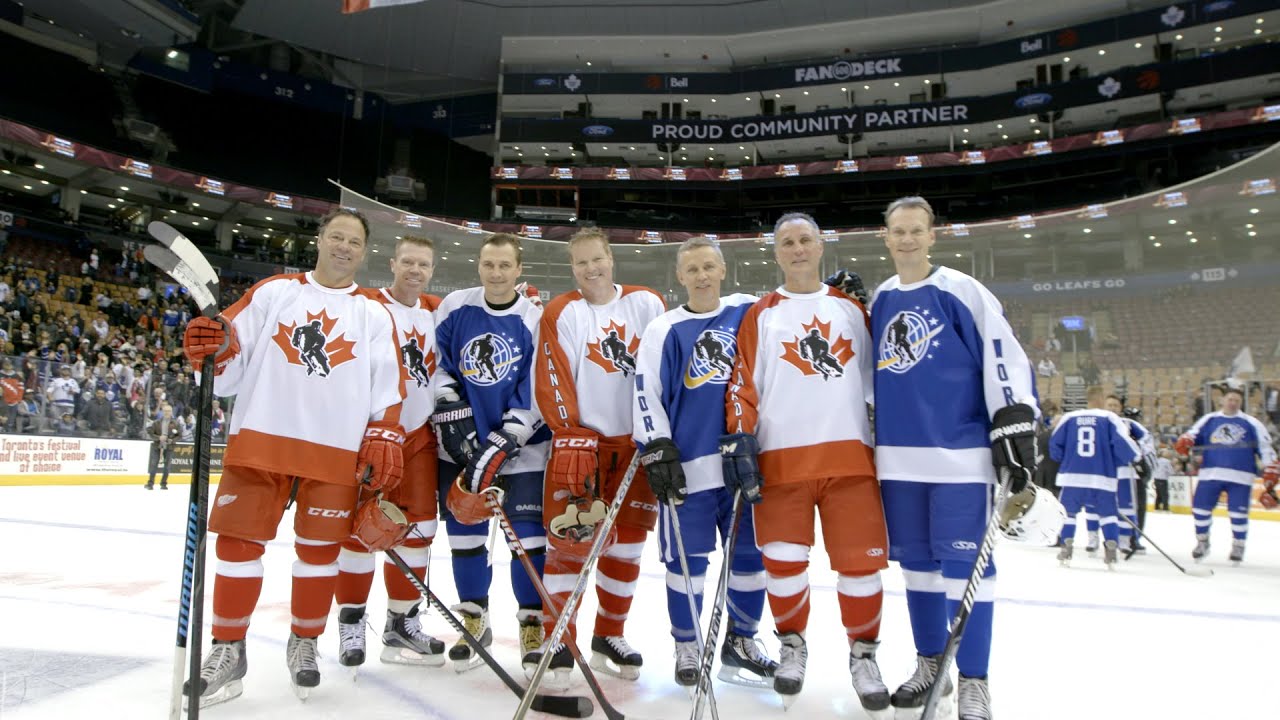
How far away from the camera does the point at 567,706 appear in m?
2.22

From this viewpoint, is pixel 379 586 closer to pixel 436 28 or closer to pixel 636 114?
pixel 436 28

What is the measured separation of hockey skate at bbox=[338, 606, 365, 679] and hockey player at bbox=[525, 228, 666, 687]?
0.54 meters

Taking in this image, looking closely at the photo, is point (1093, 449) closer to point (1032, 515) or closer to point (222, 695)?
point (1032, 515)

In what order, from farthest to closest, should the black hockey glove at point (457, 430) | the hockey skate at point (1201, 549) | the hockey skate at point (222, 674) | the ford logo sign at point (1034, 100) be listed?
1. the ford logo sign at point (1034, 100)
2. the hockey skate at point (1201, 549)
3. the black hockey glove at point (457, 430)
4. the hockey skate at point (222, 674)

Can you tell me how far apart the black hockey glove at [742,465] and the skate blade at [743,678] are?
0.66m

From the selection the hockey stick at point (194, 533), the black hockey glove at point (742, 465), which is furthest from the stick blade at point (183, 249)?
the black hockey glove at point (742, 465)

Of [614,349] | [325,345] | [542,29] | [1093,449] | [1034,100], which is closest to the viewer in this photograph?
[325,345]

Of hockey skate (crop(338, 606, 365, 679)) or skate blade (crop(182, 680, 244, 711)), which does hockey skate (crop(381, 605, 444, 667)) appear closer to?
hockey skate (crop(338, 606, 365, 679))

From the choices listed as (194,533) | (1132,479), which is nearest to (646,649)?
(194,533)

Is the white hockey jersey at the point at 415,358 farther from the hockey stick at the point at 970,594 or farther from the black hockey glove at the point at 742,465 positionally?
the hockey stick at the point at 970,594

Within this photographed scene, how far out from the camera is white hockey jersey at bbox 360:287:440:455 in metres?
2.98

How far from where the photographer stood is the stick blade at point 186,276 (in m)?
1.77

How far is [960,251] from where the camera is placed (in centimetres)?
988

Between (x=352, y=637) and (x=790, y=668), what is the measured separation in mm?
1407
